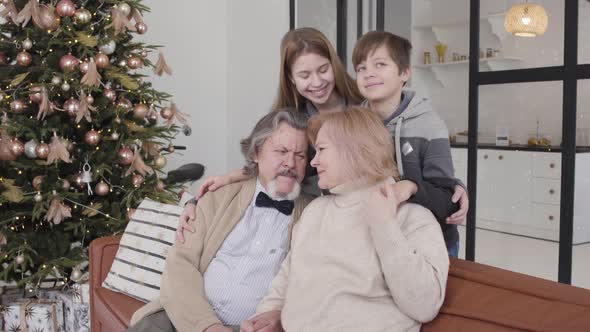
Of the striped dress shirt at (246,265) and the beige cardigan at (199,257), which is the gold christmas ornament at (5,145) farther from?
the striped dress shirt at (246,265)

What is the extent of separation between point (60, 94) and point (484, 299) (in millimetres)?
2711

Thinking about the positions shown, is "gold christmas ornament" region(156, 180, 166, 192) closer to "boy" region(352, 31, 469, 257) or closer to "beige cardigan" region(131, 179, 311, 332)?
"beige cardigan" region(131, 179, 311, 332)

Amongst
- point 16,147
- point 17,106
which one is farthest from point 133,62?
point 16,147

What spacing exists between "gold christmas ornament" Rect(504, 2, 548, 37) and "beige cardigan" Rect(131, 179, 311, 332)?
2265 millimetres

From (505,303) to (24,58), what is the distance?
2.91 meters

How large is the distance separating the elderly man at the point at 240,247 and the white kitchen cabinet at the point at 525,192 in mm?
2056

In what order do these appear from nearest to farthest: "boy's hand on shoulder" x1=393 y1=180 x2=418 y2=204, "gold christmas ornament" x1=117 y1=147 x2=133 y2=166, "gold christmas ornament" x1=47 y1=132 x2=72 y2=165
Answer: "boy's hand on shoulder" x1=393 y1=180 x2=418 y2=204 → "gold christmas ornament" x1=47 y1=132 x2=72 y2=165 → "gold christmas ornament" x1=117 y1=147 x2=133 y2=166

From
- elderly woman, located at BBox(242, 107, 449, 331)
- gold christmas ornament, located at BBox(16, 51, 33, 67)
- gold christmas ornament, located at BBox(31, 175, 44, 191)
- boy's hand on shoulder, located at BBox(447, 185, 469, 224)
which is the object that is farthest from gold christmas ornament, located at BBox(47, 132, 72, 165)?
boy's hand on shoulder, located at BBox(447, 185, 469, 224)

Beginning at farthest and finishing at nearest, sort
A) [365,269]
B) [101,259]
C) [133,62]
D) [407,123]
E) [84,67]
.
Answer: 1. [133,62]
2. [84,67]
3. [101,259]
4. [407,123]
5. [365,269]

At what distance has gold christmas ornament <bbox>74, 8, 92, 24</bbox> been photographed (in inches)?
134

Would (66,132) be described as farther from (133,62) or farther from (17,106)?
(133,62)

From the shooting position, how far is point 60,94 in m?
3.41

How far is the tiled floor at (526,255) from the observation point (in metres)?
3.39

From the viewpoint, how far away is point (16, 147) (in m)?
3.28
